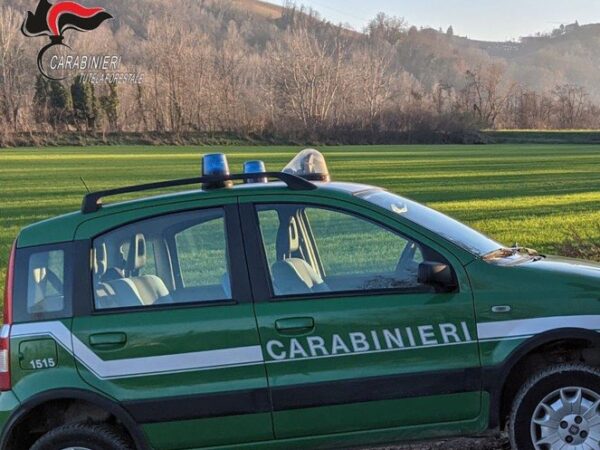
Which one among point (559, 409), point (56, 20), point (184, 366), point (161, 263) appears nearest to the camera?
point (184, 366)

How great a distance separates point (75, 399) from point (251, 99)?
98547 millimetres

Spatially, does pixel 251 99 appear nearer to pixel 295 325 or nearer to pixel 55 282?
pixel 55 282

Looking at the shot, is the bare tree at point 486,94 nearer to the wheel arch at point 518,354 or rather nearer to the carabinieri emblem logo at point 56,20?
the carabinieri emblem logo at point 56,20

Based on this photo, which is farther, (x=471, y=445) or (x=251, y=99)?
(x=251, y=99)

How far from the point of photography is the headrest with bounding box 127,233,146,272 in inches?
158

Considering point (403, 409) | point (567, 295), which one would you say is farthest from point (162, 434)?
point (567, 295)

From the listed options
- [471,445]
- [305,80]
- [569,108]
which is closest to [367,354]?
[471,445]

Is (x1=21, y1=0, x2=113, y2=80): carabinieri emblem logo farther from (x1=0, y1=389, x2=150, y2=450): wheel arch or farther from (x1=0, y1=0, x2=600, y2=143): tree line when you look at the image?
(x1=0, y1=389, x2=150, y2=450): wheel arch

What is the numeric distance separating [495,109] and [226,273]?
123 meters

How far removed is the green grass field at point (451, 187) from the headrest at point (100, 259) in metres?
7.42

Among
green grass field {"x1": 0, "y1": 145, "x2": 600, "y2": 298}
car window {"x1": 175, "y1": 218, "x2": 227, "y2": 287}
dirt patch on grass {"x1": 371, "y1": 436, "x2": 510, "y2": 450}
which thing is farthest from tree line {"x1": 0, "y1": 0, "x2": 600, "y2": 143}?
dirt patch on grass {"x1": 371, "y1": 436, "x2": 510, "y2": 450}

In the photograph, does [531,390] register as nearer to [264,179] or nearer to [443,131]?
[264,179]

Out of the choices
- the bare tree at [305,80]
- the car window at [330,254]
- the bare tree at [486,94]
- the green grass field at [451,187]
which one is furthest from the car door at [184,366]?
the bare tree at [486,94]

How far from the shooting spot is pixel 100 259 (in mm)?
3869
